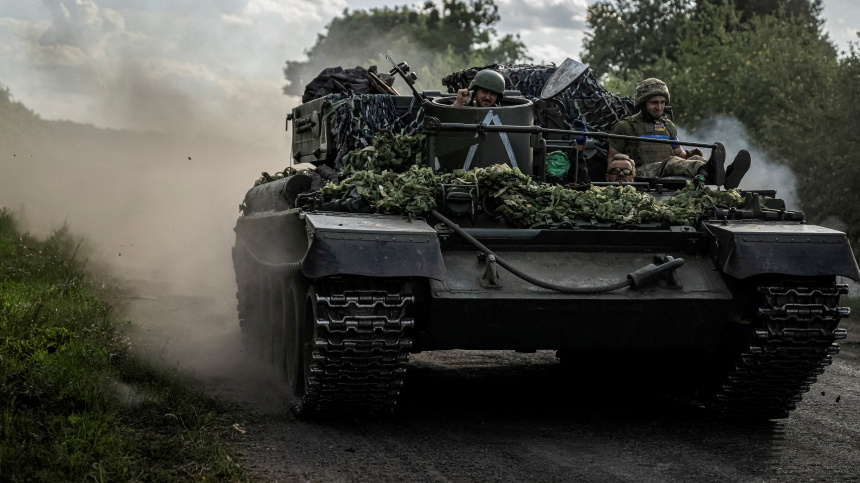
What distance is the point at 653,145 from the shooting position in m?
Result: 8.84

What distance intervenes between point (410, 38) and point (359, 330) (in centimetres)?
4231

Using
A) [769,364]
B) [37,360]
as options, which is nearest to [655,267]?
[769,364]

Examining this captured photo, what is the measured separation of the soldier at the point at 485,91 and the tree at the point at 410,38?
3190 centimetres

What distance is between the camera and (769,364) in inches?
248

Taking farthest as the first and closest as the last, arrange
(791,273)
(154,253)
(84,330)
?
1. (154,253)
2. (84,330)
3. (791,273)

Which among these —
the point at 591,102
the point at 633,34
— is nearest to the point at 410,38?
the point at 633,34

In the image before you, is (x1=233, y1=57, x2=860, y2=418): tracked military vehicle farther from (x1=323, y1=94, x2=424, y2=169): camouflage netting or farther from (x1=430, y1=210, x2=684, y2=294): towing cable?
(x1=323, y1=94, x2=424, y2=169): camouflage netting

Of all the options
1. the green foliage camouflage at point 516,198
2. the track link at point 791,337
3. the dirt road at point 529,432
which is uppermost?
the green foliage camouflage at point 516,198

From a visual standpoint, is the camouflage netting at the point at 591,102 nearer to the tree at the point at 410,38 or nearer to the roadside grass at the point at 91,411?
the roadside grass at the point at 91,411

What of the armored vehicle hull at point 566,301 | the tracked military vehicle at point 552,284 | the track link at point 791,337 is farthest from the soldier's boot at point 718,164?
the track link at point 791,337

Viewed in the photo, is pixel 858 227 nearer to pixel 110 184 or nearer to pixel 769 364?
pixel 769 364

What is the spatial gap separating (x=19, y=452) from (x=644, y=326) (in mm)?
3472

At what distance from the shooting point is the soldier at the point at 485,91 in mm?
7781

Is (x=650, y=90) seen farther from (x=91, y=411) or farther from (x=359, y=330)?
(x=91, y=411)
